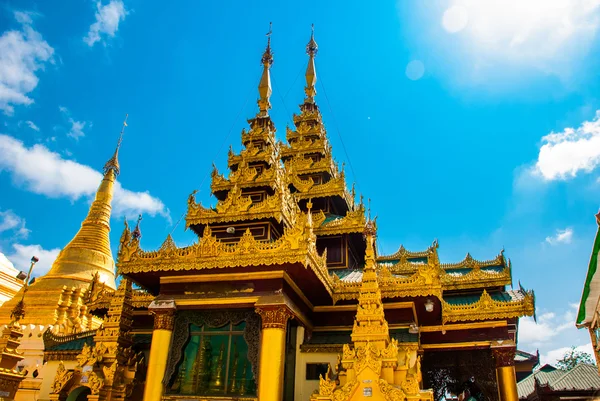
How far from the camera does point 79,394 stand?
49.8 ft

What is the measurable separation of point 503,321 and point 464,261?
5515mm

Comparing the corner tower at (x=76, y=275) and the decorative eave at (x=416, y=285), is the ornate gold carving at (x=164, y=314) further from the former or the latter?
the corner tower at (x=76, y=275)

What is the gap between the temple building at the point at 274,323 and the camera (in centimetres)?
1277

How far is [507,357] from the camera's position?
16891 millimetres

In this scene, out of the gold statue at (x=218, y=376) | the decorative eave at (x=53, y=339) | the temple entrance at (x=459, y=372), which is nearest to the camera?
the gold statue at (x=218, y=376)

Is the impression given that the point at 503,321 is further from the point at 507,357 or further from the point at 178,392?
the point at 178,392

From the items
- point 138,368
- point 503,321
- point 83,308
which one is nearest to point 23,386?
point 83,308

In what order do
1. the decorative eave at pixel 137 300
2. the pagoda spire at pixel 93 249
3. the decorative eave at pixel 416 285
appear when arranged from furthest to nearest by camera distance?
the pagoda spire at pixel 93 249, the decorative eave at pixel 137 300, the decorative eave at pixel 416 285

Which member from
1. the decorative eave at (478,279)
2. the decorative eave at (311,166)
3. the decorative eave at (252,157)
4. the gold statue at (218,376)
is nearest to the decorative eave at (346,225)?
the decorative eave at (252,157)

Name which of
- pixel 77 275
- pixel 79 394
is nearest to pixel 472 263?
pixel 79 394

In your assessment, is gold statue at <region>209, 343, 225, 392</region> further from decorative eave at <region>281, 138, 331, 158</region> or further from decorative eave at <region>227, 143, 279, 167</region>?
decorative eave at <region>281, 138, 331, 158</region>

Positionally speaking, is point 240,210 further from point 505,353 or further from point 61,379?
point 505,353

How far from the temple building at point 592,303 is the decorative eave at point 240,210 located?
9321 millimetres

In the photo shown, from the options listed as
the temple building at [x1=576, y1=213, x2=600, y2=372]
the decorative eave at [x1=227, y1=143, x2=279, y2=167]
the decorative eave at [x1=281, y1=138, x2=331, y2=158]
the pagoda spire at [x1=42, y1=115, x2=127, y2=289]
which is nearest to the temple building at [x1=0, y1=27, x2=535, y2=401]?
the decorative eave at [x1=227, y1=143, x2=279, y2=167]
